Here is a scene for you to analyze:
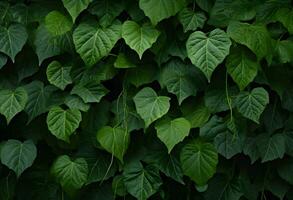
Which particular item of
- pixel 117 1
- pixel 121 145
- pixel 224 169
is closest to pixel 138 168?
pixel 121 145

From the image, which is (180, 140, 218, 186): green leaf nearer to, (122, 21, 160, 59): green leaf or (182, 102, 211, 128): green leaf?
(182, 102, 211, 128): green leaf

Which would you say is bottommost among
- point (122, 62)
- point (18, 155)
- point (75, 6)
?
point (18, 155)

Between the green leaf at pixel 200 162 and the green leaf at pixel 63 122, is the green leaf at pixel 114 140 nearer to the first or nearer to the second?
the green leaf at pixel 63 122

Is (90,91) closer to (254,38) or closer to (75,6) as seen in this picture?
(75,6)

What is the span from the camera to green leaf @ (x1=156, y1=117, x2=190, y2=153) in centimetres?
204

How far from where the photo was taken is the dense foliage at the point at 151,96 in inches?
81.5

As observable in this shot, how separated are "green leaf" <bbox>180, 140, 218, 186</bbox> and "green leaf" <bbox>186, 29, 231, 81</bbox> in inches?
11.2

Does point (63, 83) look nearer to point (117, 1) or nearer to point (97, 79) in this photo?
point (97, 79)

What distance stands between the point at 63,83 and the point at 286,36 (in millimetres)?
879

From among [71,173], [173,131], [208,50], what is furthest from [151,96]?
[71,173]

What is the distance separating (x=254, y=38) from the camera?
6.66 ft

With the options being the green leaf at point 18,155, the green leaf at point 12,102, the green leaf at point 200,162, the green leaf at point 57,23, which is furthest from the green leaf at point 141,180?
the green leaf at point 57,23

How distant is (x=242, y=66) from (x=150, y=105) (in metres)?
0.37

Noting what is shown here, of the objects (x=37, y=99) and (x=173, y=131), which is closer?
(x=173, y=131)
